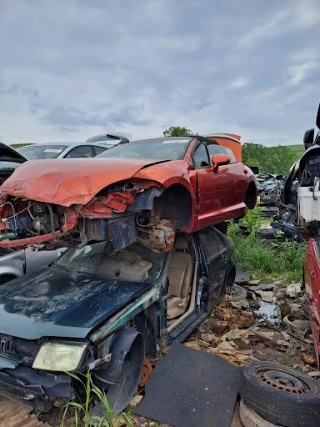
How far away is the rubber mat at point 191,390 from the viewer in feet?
8.74

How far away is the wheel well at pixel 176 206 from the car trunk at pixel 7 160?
7.25 feet

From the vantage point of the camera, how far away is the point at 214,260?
4.35 m

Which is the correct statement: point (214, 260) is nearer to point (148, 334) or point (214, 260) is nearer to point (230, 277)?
point (230, 277)

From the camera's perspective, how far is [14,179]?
134 inches

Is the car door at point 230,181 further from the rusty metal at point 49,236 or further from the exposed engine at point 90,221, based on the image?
the rusty metal at point 49,236

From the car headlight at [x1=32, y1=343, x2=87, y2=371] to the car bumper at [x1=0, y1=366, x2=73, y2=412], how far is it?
0.11 meters

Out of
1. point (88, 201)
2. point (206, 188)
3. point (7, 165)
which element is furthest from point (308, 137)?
point (7, 165)

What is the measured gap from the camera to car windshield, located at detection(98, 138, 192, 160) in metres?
4.30

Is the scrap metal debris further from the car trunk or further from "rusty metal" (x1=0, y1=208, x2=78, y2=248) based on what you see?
the car trunk

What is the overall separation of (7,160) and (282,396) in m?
4.35

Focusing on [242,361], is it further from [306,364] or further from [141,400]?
[141,400]

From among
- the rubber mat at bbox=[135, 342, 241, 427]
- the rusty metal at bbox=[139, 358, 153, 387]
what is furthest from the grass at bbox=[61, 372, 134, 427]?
the rusty metal at bbox=[139, 358, 153, 387]

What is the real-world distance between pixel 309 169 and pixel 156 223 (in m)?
1.86

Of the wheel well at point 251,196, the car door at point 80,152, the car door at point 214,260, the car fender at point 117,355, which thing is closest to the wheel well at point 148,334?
the car fender at point 117,355
